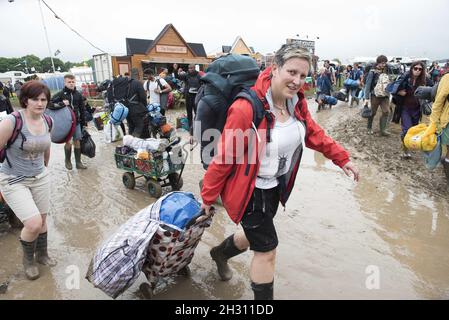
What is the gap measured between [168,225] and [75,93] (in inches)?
218

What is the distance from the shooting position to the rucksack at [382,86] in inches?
334

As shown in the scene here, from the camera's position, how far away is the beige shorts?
3248 mm

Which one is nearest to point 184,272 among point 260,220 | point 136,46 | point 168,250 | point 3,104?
point 168,250

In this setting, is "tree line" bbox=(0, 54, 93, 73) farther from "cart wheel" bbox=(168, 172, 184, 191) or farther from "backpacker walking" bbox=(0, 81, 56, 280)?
"backpacker walking" bbox=(0, 81, 56, 280)

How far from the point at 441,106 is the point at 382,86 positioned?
13.6ft

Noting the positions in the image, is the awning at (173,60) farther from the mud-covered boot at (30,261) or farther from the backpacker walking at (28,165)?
the mud-covered boot at (30,261)

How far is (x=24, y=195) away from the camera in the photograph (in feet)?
10.8

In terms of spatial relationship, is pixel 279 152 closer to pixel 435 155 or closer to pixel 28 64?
pixel 435 155

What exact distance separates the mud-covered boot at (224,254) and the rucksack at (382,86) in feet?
22.9

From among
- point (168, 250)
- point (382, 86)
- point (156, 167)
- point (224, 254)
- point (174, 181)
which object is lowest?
point (174, 181)

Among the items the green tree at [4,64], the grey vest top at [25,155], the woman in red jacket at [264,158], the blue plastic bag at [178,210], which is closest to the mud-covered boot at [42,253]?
the grey vest top at [25,155]

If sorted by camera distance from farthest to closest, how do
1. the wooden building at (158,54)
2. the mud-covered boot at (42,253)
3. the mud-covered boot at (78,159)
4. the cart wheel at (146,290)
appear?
the wooden building at (158,54)
the mud-covered boot at (78,159)
the mud-covered boot at (42,253)
the cart wheel at (146,290)

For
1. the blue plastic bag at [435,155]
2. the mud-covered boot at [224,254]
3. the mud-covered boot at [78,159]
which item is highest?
the blue plastic bag at [435,155]
